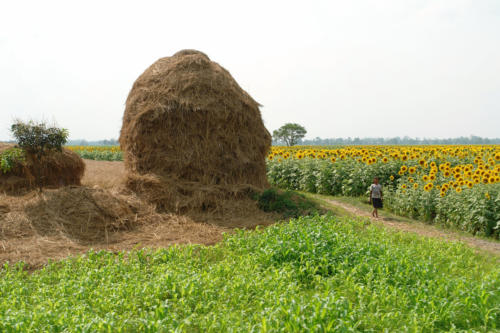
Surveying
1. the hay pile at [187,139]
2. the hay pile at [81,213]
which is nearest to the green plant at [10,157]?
the hay pile at [81,213]

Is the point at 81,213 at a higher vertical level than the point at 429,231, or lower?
higher

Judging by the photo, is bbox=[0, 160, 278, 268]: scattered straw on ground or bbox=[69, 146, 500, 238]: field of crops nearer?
bbox=[0, 160, 278, 268]: scattered straw on ground

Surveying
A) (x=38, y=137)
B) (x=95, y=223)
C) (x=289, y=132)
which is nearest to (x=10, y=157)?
(x=38, y=137)

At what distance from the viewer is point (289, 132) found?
219ft

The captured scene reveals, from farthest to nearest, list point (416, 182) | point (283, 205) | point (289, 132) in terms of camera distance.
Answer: point (289, 132), point (416, 182), point (283, 205)

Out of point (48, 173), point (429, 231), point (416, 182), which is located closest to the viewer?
point (429, 231)

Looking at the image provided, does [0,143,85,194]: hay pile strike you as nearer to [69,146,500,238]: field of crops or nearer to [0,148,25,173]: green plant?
[0,148,25,173]: green plant

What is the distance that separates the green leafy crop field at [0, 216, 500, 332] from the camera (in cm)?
371

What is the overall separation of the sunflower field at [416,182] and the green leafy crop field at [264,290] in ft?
8.20

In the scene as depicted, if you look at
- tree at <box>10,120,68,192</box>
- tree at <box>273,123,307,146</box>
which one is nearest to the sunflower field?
tree at <box>10,120,68,192</box>

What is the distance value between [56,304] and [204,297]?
159 cm

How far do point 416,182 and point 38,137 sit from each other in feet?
33.2

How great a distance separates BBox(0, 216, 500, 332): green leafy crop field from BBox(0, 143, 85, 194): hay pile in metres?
4.87

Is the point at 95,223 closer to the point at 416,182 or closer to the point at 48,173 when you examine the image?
the point at 48,173
